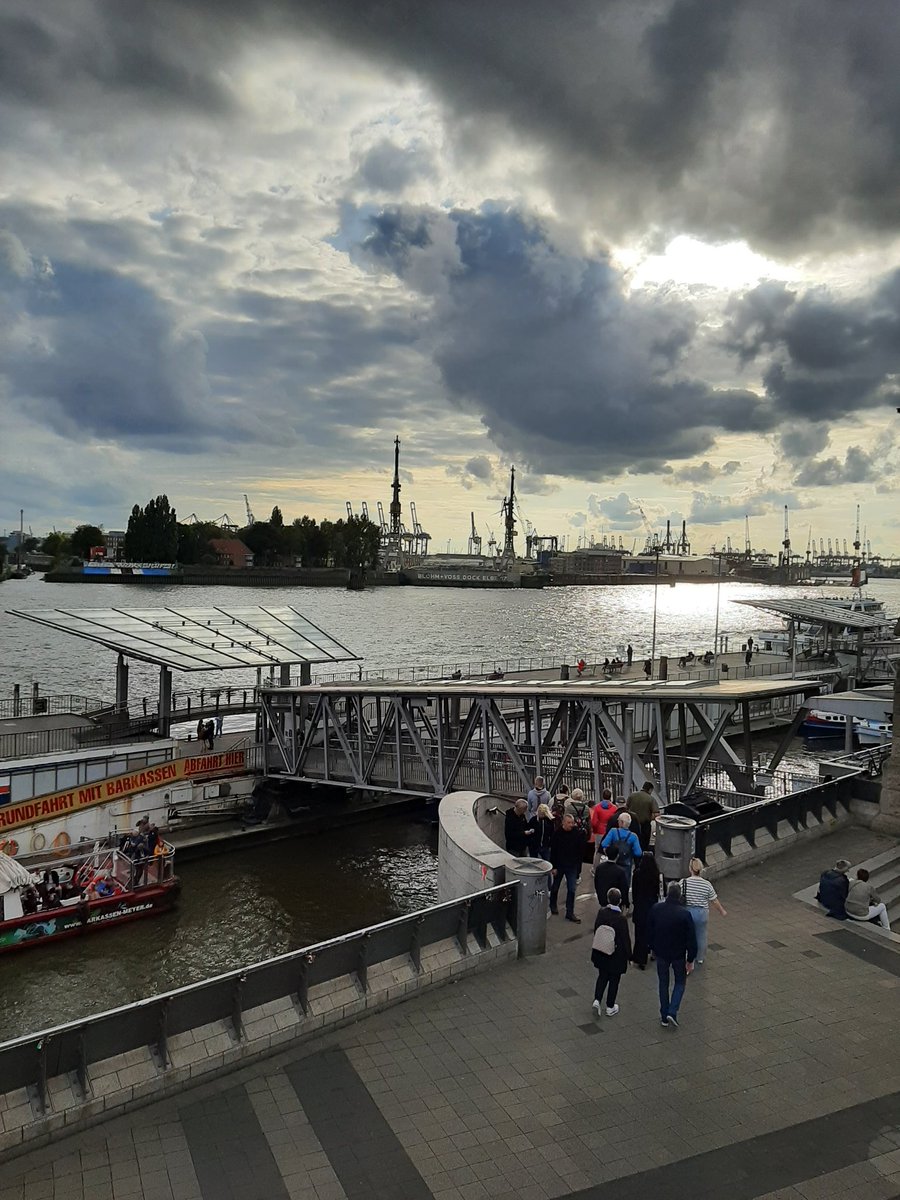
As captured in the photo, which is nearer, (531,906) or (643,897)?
(643,897)

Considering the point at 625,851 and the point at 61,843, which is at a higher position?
the point at 625,851

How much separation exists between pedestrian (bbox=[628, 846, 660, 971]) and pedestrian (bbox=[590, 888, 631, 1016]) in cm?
131

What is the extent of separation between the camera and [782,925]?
13117mm

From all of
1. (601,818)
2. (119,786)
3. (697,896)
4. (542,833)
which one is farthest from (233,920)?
(697,896)

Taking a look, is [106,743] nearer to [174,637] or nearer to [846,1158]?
[174,637]

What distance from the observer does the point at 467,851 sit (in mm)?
12797

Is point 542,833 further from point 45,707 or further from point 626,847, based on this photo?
point 45,707

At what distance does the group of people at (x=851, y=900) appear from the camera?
1339 centimetres

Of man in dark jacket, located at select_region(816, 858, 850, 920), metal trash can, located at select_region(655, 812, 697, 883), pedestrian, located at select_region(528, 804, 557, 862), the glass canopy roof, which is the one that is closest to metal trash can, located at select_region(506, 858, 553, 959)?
pedestrian, located at select_region(528, 804, 557, 862)

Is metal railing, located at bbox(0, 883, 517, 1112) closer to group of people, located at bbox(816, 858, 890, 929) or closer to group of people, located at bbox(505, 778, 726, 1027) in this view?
group of people, located at bbox(505, 778, 726, 1027)

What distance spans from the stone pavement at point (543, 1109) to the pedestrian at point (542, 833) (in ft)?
7.62

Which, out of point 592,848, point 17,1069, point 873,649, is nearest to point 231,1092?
point 17,1069

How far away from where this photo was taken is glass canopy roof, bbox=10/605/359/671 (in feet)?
116

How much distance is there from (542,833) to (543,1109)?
5286 mm
